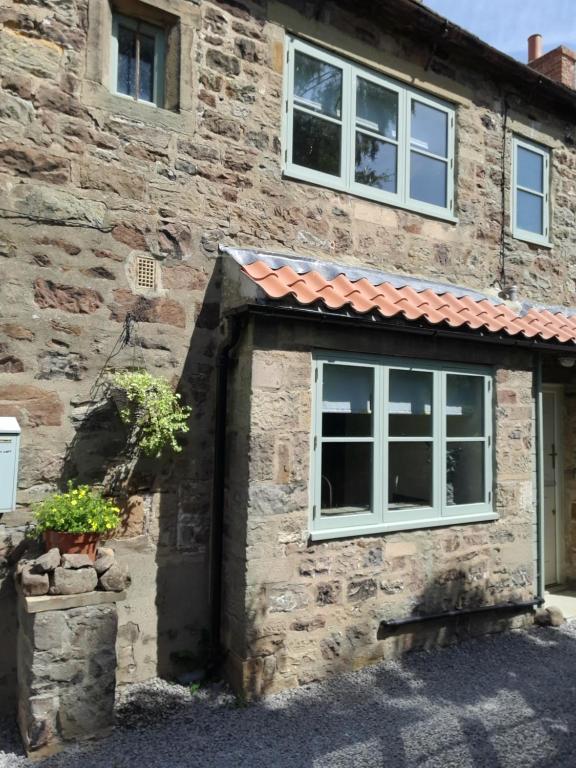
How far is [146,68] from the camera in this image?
16.0ft

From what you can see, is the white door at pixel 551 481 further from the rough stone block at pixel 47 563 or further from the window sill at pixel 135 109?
the rough stone block at pixel 47 563

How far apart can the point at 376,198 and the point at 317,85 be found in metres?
1.17

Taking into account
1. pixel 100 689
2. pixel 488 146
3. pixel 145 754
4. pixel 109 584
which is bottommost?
pixel 145 754

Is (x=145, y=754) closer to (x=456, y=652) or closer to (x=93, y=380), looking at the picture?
(x=93, y=380)

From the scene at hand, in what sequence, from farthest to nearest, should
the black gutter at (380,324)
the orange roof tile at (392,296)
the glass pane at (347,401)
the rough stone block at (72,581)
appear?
1. the glass pane at (347,401)
2. the orange roof tile at (392,296)
3. the black gutter at (380,324)
4. the rough stone block at (72,581)

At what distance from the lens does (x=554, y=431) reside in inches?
289

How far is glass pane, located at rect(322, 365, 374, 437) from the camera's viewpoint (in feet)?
15.8

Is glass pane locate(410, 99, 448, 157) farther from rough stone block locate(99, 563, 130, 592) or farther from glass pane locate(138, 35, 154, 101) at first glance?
rough stone block locate(99, 563, 130, 592)

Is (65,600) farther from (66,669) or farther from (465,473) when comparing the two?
(465,473)

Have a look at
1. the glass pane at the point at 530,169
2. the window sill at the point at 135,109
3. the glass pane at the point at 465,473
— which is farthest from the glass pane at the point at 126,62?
the glass pane at the point at 530,169

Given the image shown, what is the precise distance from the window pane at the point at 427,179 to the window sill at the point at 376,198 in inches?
4.9

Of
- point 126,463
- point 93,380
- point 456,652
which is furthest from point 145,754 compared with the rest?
point 456,652

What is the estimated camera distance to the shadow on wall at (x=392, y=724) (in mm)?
3534

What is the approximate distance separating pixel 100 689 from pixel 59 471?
1451 millimetres
